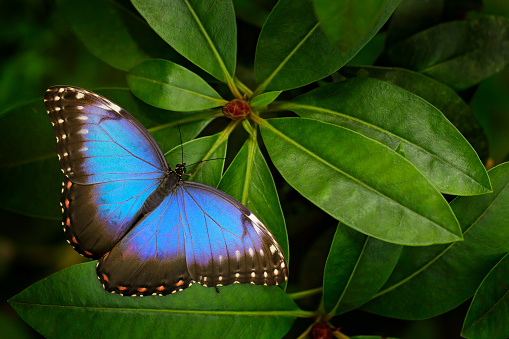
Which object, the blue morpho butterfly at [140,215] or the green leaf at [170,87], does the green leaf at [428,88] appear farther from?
the blue morpho butterfly at [140,215]

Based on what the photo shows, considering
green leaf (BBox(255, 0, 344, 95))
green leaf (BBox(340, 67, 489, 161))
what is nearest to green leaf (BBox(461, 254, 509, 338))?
green leaf (BBox(340, 67, 489, 161))

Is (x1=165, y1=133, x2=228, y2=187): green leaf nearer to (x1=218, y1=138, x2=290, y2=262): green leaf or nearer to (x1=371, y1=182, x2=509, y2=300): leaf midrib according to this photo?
(x1=218, y1=138, x2=290, y2=262): green leaf

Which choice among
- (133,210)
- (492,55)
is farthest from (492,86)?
(133,210)

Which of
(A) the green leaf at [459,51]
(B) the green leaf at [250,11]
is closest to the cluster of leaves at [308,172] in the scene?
(A) the green leaf at [459,51]

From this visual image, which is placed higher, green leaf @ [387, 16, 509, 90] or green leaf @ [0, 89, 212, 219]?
green leaf @ [387, 16, 509, 90]

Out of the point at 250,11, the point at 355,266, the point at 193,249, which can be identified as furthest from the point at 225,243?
the point at 250,11
